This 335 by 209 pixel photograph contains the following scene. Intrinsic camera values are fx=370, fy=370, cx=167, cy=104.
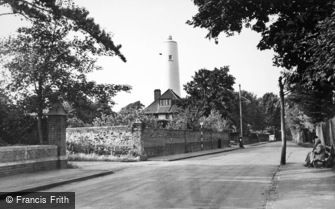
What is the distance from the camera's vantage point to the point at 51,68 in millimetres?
17594

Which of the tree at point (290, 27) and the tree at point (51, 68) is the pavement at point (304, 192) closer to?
the tree at point (290, 27)

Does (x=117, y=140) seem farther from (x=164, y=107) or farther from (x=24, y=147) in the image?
(x=164, y=107)

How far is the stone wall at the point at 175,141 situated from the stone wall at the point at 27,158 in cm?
987

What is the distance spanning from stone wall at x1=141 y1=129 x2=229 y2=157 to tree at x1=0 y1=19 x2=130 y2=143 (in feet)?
29.7

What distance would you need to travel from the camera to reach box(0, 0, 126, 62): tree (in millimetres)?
11906

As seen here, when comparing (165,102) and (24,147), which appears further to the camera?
(165,102)

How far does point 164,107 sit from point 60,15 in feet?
211

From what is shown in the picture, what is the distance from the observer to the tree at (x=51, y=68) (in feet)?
56.2

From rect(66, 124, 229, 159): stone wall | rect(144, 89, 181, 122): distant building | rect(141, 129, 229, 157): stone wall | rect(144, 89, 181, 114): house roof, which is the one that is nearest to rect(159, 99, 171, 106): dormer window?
rect(144, 89, 181, 122): distant building

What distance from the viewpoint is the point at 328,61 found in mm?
8656

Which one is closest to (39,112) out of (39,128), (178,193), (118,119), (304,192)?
(39,128)

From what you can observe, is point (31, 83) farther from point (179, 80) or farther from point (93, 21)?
point (179, 80)

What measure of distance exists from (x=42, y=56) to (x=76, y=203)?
34.8 feet

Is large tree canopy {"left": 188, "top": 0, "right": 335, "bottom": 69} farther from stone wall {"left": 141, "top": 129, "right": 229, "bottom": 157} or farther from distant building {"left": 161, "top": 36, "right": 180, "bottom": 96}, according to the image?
distant building {"left": 161, "top": 36, "right": 180, "bottom": 96}
